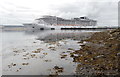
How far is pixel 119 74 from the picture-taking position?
777 cm

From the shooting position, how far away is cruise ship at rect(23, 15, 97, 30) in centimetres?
11616

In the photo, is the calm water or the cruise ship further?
the cruise ship

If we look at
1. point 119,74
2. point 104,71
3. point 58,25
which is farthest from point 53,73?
point 58,25

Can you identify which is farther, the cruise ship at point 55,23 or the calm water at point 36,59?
the cruise ship at point 55,23

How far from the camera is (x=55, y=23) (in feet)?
454

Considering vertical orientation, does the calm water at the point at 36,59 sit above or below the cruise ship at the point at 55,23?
below

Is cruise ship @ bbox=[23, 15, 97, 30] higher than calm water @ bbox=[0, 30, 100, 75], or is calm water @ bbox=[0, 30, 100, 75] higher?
cruise ship @ bbox=[23, 15, 97, 30]

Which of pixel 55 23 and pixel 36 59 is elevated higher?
pixel 55 23

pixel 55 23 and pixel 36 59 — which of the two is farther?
pixel 55 23

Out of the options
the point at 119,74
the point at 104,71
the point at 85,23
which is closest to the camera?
the point at 119,74

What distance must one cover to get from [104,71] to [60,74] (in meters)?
3.63

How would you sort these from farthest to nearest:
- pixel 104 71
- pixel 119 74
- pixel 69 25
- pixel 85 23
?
pixel 85 23 < pixel 69 25 < pixel 104 71 < pixel 119 74

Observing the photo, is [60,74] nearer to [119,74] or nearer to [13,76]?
[13,76]

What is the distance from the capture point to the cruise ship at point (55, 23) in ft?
381
